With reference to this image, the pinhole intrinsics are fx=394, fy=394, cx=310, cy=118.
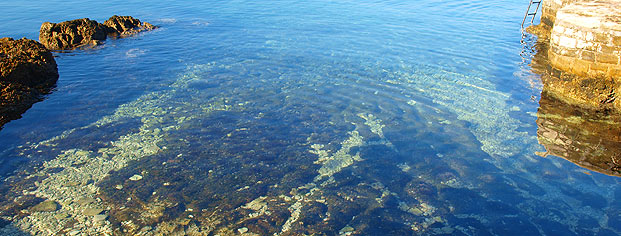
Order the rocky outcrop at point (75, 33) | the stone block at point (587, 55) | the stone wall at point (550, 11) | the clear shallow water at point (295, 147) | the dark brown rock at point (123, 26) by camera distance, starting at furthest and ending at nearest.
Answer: the dark brown rock at point (123, 26), the stone wall at point (550, 11), the rocky outcrop at point (75, 33), the stone block at point (587, 55), the clear shallow water at point (295, 147)

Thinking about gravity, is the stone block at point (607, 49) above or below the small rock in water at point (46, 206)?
above

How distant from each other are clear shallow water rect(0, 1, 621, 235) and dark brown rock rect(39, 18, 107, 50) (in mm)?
1422

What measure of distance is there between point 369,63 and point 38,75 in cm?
1205

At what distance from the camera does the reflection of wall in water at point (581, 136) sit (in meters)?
9.12

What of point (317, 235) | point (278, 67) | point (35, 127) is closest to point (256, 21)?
point (278, 67)

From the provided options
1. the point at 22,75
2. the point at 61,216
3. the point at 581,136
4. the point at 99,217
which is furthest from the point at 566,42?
the point at 22,75

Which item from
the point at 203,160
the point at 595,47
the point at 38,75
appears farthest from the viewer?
the point at 38,75

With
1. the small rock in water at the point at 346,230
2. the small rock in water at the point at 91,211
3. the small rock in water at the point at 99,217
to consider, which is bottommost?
the small rock in water at the point at 346,230

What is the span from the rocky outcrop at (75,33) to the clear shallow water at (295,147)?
1.45 m

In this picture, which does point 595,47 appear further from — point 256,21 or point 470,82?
point 256,21

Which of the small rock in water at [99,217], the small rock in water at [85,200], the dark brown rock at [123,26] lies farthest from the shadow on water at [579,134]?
the dark brown rock at [123,26]

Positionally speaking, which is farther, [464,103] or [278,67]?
[278,67]

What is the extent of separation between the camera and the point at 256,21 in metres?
24.5

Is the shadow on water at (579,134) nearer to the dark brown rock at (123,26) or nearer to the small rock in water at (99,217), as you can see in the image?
the small rock in water at (99,217)
